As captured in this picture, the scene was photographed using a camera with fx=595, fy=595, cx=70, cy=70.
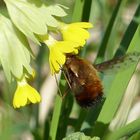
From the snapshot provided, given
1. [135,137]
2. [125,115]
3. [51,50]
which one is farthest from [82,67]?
[125,115]

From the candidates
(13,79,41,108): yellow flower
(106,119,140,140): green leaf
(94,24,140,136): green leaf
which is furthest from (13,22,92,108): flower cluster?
(106,119,140,140): green leaf

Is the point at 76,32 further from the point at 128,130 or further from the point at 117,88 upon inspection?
the point at 128,130

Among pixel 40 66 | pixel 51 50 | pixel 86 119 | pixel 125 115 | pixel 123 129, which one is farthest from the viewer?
pixel 40 66

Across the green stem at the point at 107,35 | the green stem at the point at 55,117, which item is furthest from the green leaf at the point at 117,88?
the green stem at the point at 107,35

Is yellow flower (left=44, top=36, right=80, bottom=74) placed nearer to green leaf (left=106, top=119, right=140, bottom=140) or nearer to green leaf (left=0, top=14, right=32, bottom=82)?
green leaf (left=0, top=14, right=32, bottom=82)

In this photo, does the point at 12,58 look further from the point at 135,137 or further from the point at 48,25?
the point at 135,137

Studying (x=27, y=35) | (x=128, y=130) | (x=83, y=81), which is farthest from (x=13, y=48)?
(x=128, y=130)

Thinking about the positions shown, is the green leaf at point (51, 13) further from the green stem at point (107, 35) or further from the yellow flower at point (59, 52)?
the green stem at point (107, 35)
